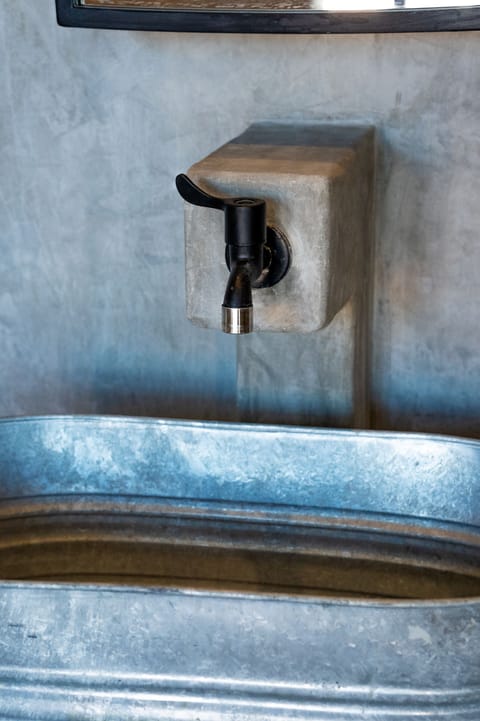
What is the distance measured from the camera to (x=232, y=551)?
141 cm

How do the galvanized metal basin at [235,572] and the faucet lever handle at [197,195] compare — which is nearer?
the galvanized metal basin at [235,572]

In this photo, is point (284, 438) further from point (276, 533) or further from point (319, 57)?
point (319, 57)

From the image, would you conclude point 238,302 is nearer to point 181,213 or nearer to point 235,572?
point 235,572

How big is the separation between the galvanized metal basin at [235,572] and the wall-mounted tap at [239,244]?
284mm

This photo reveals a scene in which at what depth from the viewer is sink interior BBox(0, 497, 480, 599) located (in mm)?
1336

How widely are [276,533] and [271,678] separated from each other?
0.37 meters

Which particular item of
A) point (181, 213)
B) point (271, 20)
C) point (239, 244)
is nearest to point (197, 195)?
point (239, 244)

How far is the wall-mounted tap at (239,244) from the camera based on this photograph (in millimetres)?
1174

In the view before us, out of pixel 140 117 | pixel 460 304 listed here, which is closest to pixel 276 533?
pixel 460 304

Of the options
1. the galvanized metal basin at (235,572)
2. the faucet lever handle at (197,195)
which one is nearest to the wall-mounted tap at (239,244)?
the faucet lever handle at (197,195)

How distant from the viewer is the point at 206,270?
4.29 feet

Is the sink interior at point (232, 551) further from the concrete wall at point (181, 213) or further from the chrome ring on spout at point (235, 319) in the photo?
the chrome ring on spout at point (235, 319)

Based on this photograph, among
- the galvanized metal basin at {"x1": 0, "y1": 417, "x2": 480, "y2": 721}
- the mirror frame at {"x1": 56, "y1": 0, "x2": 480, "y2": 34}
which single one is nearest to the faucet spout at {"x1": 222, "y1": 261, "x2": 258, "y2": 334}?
the galvanized metal basin at {"x1": 0, "y1": 417, "x2": 480, "y2": 721}

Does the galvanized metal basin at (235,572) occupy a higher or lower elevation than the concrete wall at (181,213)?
lower
